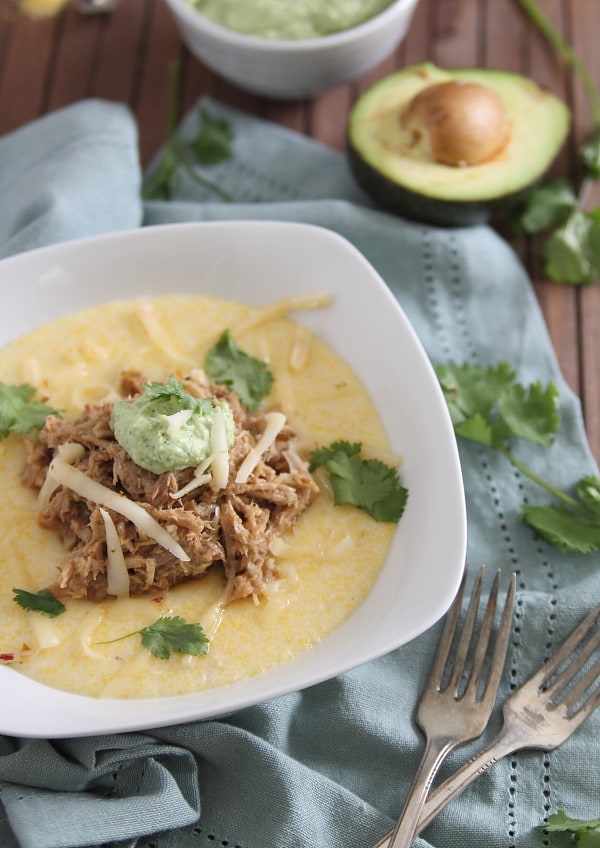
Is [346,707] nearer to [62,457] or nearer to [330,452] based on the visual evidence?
[330,452]

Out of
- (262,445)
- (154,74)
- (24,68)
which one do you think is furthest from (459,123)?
(24,68)

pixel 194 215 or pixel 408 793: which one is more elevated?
pixel 194 215

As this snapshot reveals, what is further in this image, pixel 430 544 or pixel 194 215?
pixel 194 215

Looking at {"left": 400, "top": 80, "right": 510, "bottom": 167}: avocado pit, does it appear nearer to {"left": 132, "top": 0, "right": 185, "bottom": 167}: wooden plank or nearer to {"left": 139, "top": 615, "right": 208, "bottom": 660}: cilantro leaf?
{"left": 132, "top": 0, "right": 185, "bottom": 167}: wooden plank

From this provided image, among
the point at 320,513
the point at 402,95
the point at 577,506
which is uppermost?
the point at 402,95

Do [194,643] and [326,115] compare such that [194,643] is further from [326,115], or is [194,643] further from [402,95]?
[326,115]

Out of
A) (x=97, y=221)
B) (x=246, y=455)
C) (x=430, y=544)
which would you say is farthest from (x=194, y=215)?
(x=430, y=544)

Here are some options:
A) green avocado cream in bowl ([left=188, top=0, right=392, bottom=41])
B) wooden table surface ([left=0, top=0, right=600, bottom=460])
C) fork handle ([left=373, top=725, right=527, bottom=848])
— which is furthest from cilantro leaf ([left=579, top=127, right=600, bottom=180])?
fork handle ([left=373, top=725, right=527, bottom=848])
